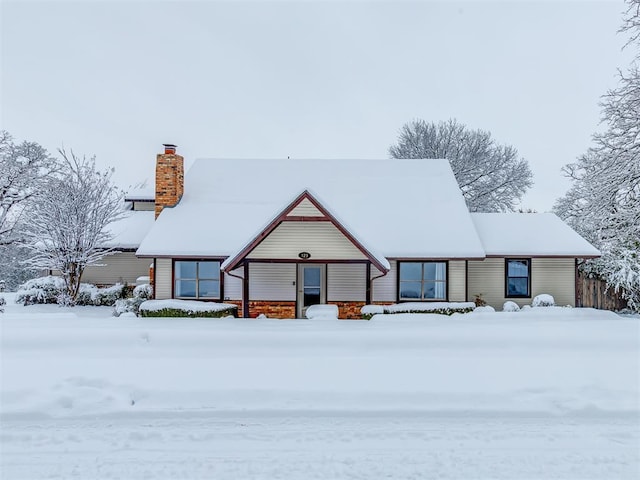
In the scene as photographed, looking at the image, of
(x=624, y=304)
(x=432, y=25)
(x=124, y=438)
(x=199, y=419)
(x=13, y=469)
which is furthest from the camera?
(x=432, y=25)

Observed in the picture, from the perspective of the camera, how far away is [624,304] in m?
19.0

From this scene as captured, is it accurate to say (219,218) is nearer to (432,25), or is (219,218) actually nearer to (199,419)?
(199,419)

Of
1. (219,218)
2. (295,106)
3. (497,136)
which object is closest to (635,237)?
(219,218)

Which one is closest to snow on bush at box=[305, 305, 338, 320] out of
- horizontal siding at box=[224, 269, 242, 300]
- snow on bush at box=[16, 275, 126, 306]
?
horizontal siding at box=[224, 269, 242, 300]

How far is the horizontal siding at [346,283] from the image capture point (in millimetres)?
15992

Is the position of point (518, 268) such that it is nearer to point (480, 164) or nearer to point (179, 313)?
point (179, 313)

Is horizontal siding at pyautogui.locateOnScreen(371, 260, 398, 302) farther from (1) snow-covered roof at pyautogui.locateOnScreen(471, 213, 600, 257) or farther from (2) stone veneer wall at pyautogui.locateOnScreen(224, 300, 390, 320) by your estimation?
(1) snow-covered roof at pyautogui.locateOnScreen(471, 213, 600, 257)

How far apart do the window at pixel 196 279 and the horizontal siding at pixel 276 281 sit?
5.12 ft

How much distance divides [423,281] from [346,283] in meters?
3.06

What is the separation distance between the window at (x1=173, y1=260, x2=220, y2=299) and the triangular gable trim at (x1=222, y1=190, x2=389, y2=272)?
8.38 feet

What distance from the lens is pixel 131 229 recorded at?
2183cm

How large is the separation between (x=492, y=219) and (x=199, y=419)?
57.0ft

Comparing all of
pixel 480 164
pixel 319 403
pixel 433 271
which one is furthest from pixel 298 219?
pixel 480 164

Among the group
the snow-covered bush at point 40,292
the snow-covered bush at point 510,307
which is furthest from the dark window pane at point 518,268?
the snow-covered bush at point 40,292
